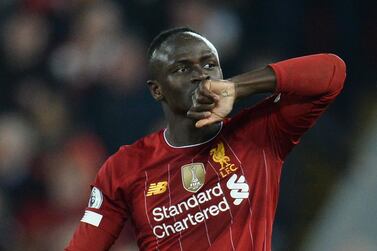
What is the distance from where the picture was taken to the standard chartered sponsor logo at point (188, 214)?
7.08ft

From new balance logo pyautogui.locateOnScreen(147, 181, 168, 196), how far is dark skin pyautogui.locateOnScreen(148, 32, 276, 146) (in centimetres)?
15

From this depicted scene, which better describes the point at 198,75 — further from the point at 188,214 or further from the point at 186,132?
the point at 188,214

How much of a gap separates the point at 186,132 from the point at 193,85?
7.4 inches

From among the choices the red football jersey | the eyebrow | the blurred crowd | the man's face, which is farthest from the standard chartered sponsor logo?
the blurred crowd

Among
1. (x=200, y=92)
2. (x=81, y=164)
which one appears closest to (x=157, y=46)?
(x=200, y=92)

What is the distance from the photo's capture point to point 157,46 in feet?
7.65

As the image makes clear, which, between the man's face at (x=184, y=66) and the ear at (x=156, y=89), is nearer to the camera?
the man's face at (x=184, y=66)

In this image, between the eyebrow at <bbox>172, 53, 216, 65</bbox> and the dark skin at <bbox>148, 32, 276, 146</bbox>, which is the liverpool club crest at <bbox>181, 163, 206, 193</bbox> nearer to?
the dark skin at <bbox>148, 32, 276, 146</bbox>

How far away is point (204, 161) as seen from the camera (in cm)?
223

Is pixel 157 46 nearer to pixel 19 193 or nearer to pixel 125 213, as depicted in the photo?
pixel 125 213

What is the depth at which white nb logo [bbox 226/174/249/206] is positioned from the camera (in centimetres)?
215

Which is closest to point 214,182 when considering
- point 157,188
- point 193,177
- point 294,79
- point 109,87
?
point 193,177

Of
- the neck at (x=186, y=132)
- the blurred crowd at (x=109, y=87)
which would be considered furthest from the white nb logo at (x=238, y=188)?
the blurred crowd at (x=109, y=87)

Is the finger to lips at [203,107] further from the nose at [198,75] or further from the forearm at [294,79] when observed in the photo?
the nose at [198,75]
